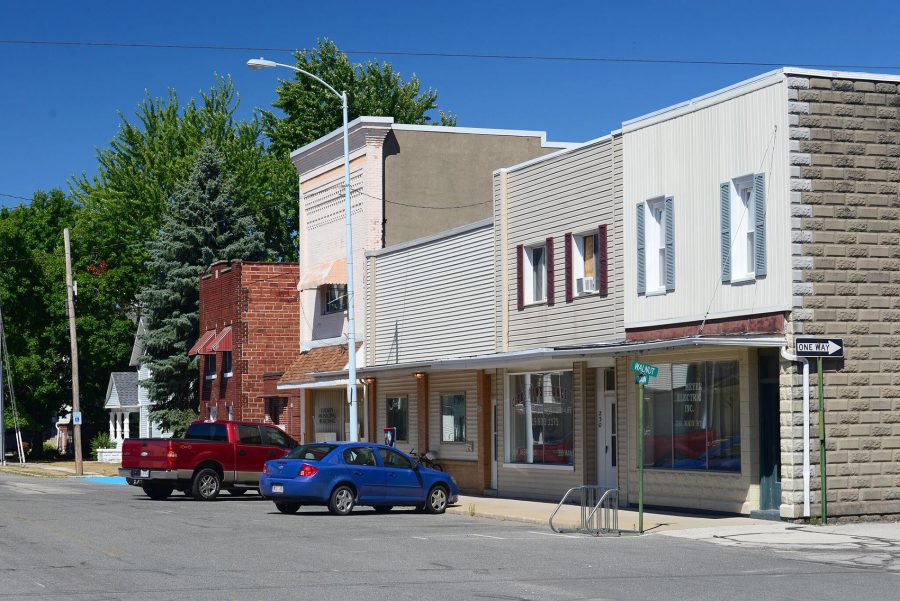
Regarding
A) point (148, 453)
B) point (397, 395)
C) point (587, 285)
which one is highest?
point (587, 285)

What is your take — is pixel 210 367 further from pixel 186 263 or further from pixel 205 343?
pixel 186 263

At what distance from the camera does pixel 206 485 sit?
101ft

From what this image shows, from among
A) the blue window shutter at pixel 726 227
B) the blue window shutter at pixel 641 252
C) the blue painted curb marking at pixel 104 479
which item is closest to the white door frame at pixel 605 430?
the blue window shutter at pixel 641 252

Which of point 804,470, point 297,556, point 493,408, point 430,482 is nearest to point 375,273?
point 493,408

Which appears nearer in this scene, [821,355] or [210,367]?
[821,355]

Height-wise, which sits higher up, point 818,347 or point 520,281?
point 520,281

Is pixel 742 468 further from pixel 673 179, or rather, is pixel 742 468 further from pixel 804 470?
pixel 673 179

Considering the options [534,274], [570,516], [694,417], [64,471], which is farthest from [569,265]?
[64,471]

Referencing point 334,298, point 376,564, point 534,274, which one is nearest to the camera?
point 376,564

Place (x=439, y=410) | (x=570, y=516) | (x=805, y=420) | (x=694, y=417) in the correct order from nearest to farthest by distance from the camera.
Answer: (x=805, y=420)
(x=570, y=516)
(x=694, y=417)
(x=439, y=410)

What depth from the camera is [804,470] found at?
21844 mm

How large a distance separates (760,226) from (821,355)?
8.17 feet

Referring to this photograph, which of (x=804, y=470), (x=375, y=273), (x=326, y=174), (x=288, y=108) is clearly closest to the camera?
(x=804, y=470)

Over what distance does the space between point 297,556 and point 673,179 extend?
11.7 meters
